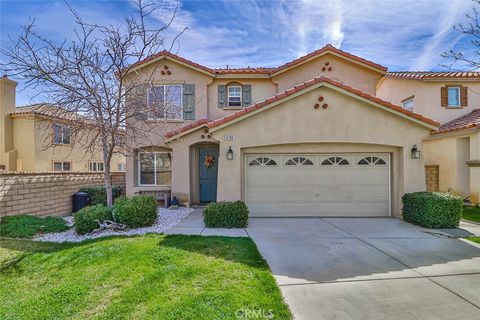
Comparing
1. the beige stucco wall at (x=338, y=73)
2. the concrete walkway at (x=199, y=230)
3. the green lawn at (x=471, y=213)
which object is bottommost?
the green lawn at (x=471, y=213)

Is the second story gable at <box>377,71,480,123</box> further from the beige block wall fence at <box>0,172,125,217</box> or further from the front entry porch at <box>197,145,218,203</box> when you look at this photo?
the beige block wall fence at <box>0,172,125,217</box>

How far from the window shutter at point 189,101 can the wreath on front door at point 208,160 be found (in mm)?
2214

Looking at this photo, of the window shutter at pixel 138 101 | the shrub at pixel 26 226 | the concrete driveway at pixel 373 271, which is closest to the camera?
the concrete driveway at pixel 373 271

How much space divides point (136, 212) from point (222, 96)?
26.5 ft

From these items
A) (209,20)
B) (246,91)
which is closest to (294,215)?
(246,91)

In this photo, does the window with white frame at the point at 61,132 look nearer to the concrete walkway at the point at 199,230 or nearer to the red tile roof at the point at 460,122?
the concrete walkway at the point at 199,230

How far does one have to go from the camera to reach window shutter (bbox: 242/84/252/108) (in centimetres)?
1455

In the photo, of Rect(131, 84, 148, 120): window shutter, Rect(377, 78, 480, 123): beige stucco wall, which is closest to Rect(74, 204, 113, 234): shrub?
Rect(131, 84, 148, 120): window shutter

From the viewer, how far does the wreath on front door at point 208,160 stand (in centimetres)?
1370

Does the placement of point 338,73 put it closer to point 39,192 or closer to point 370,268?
point 370,268

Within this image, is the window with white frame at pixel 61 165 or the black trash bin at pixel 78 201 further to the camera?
the window with white frame at pixel 61 165

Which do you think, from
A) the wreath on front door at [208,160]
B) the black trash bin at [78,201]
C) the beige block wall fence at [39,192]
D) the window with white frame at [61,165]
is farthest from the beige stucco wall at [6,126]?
the wreath on front door at [208,160]

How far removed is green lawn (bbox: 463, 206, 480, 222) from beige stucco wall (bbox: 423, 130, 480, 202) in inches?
44.3

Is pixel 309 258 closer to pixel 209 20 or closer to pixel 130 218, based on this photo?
pixel 130 218
